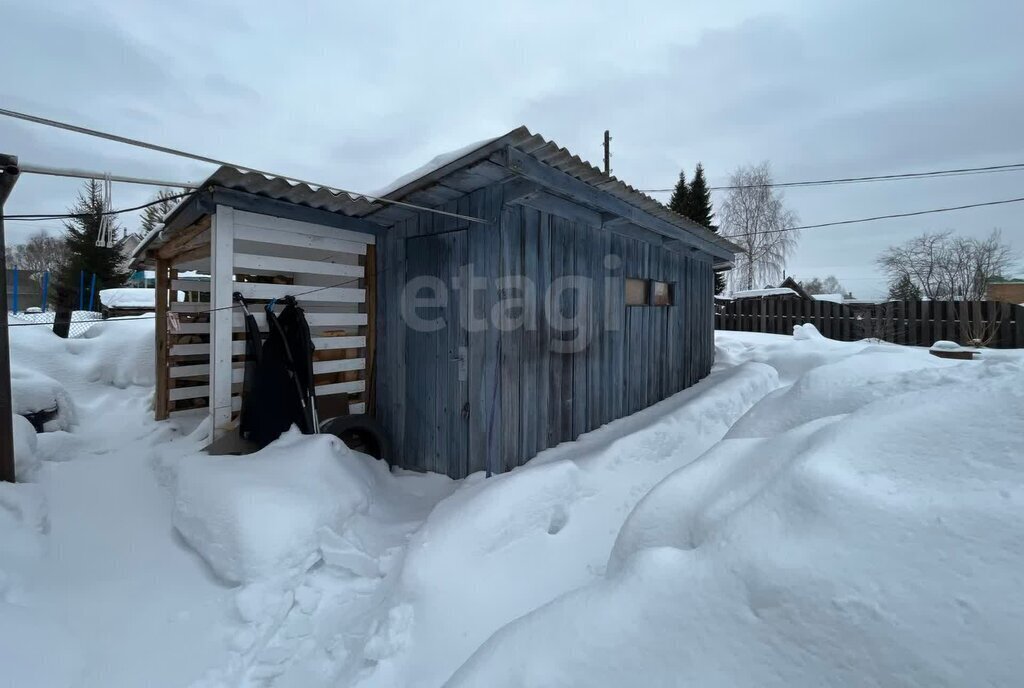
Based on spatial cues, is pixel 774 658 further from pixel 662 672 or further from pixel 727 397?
pixel 727 397

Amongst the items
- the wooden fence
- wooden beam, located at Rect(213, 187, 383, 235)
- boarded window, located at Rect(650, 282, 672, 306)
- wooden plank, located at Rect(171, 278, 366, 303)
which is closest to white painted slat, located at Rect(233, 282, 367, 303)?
wooden plank, located at Rect(171, 278, 366, 303)

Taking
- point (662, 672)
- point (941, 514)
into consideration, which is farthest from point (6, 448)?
point (941, 514)

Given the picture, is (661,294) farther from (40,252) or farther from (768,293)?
(40,252)

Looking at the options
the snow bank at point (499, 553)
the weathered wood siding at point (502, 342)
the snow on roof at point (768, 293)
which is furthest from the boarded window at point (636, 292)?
the snow on roof at point (768, 293)

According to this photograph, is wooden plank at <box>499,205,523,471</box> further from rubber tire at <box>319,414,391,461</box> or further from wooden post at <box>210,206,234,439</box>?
wooden post at <box>210,206,234,439</box>

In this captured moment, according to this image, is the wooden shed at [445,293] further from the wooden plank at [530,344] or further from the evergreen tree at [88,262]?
the evergreen tree at [88,262]

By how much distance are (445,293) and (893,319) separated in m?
15.6

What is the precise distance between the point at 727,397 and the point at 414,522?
428 centimetres

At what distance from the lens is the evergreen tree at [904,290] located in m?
23.3

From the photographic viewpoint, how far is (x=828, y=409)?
7.95ft

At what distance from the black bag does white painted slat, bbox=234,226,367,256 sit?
1.77 ft

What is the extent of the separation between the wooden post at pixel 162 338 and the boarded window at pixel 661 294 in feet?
20.8

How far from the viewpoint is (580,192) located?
159 inches

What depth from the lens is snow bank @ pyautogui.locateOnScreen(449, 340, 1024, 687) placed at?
3.27 ft
